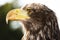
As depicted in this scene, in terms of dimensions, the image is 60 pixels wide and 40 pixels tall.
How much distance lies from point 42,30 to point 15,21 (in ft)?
0.60

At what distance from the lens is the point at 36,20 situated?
42.9 inches

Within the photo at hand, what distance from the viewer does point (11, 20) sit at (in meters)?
1.06

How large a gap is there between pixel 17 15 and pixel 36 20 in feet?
0.42

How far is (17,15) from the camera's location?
1.05 m

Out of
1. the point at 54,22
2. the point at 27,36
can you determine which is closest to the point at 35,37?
the point at 27,36

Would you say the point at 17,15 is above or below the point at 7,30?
above

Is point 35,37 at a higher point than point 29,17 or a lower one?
lower

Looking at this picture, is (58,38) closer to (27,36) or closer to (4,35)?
(27,36)

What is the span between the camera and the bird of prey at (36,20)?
3.47 feet

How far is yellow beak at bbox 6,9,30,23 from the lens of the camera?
3.42ft

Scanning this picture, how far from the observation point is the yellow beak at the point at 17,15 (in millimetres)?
1041

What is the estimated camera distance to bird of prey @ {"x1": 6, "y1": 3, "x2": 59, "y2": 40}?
3.47 ft

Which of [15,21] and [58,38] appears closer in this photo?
[15,21]

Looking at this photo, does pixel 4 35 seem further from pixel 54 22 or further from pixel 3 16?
pixel 54 22
